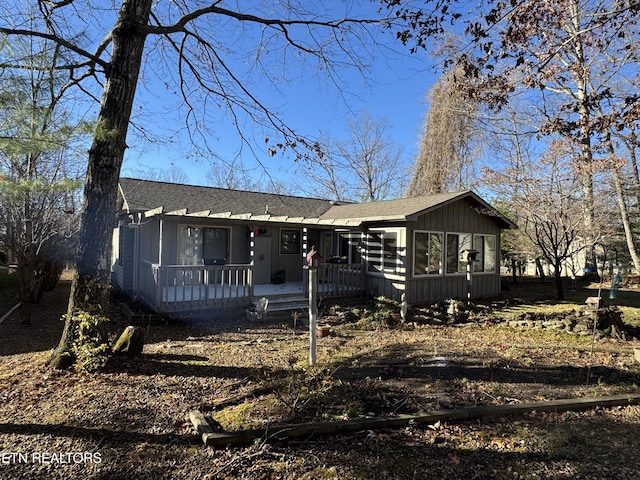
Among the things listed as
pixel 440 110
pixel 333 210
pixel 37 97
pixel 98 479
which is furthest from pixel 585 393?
pixel 440 110

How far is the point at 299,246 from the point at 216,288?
4842mm

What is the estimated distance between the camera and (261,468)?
2.74 meters

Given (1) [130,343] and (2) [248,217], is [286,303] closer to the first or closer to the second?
(2) [248,217]

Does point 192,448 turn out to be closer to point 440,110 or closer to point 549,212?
point 549,212

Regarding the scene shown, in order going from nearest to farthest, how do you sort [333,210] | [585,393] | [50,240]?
[585,393] < [50,240] < [333,210]

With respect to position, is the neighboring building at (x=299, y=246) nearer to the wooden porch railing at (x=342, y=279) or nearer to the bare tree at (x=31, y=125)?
the wooden porch railing at (x=342, y=279)

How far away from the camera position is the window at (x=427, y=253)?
11.2 meters

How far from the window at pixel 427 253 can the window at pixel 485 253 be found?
1.92 metres

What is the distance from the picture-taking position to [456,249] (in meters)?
12.4

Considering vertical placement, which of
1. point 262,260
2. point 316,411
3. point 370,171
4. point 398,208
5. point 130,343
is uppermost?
point 370,171

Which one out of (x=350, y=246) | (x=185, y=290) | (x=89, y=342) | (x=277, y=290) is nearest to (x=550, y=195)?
(x=350, y=246)

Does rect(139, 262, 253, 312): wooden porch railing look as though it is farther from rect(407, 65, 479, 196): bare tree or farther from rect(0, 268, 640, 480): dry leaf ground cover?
rect(407, 65, 479, 196): bare tree

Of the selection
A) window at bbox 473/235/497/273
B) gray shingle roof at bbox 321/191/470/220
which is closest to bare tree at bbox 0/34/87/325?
gray shingle roof at bbox 321/191/470/220

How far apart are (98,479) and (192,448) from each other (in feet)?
2.17
